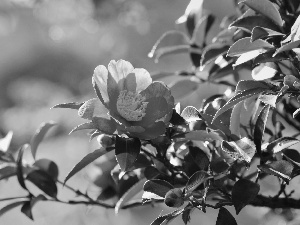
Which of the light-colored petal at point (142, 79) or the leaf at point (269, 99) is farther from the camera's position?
the light-colored petal at point (142, 79)

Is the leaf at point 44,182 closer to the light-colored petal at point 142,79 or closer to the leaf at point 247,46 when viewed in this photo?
the light-colored petal at point 142,79

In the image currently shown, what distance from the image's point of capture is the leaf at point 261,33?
0.95 meters

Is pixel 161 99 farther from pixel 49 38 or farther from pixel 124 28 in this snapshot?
pixel 49 38

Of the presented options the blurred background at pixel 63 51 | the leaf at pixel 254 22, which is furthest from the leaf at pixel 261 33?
the blurred background at pixel 63 51

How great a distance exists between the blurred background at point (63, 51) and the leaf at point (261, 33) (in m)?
2.24

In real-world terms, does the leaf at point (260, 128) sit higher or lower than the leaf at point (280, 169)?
higher

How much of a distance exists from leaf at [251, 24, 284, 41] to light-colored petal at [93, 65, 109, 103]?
9.2 inches

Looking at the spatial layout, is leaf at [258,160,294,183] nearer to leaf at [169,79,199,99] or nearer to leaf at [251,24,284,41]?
leaf at [251,24,284,41]

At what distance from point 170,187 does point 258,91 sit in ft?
0.63

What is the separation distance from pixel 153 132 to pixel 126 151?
0.18 feet

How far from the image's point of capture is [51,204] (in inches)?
119

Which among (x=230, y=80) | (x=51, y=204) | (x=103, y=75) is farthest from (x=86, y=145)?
(x=103, y=75)

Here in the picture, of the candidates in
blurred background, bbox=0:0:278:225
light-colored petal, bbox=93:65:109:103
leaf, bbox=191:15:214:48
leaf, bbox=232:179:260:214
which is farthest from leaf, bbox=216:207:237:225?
blurred background, bbox=0:0:278:225

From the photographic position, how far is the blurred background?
3.64m
